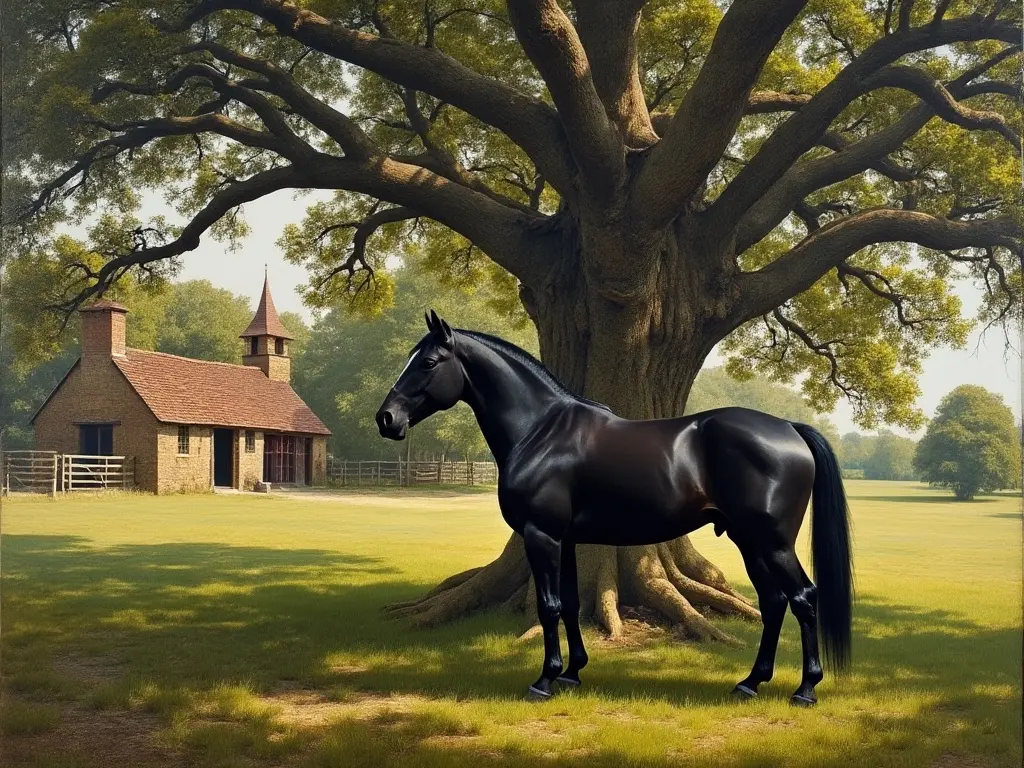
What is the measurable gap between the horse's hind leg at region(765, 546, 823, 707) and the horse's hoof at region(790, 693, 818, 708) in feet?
0.53

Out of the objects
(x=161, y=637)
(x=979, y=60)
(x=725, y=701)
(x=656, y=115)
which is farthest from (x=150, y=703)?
(x=979, y=60)

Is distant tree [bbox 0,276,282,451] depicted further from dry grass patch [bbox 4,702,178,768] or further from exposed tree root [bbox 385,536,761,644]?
exposed tree root [bbox 385,536,761,644]

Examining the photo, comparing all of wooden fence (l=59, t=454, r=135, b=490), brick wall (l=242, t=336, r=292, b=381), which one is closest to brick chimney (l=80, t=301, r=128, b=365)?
wooden fence (l=59, t=454, r=135, b=490)

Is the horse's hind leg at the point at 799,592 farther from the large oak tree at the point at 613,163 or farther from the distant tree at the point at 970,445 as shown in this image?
the distant tree at the point at 970,445

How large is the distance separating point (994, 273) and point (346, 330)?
925 cm

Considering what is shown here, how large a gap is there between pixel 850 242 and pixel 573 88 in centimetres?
338

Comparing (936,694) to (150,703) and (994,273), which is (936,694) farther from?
(150,703)

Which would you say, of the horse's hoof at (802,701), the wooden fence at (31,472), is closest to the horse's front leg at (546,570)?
the horse's hoof at (802,701)

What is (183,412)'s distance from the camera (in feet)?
38.3

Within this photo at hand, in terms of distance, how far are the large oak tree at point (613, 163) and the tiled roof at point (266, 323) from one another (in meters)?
0.72

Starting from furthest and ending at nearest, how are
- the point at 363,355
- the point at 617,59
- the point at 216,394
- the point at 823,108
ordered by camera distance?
the point at 363,355, the point at 216,394, the point at 617,59, the point at 823,108

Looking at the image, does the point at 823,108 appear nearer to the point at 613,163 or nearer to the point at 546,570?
the point at 613,163

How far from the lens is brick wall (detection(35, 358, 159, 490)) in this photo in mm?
10062

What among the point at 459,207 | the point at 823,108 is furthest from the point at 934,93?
the point at 459,207
